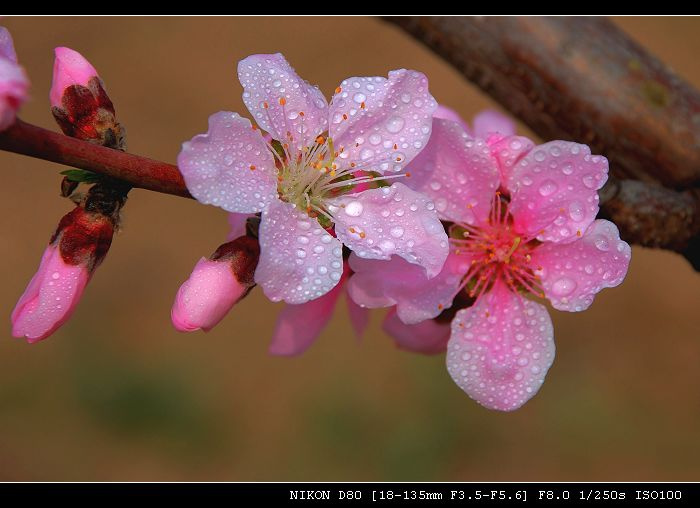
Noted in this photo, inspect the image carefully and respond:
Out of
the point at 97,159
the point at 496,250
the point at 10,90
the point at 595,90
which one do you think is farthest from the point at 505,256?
the point at 10,90

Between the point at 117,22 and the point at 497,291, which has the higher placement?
the point at 497,291

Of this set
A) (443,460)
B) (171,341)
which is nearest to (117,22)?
(171,341)

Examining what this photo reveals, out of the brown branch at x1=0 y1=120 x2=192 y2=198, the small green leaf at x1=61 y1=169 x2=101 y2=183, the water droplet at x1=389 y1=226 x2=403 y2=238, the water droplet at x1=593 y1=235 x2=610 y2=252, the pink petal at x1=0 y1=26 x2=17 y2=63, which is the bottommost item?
the water droplet at x1=593 y1=235 x2=610 y2=252

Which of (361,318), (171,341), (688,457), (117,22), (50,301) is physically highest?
(50,301)

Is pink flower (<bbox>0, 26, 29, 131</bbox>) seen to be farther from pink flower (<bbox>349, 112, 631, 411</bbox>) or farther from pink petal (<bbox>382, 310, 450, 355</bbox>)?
pink petal (<bbox>382, 310, 450, 355</bbox>)

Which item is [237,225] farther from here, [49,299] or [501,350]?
[501,350]

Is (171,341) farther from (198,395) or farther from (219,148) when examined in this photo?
(219,148)

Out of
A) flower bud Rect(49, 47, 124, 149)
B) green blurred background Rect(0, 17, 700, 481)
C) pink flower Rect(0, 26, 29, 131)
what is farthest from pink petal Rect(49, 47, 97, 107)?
green blurred background Rect(0, 17, 700, 481)
